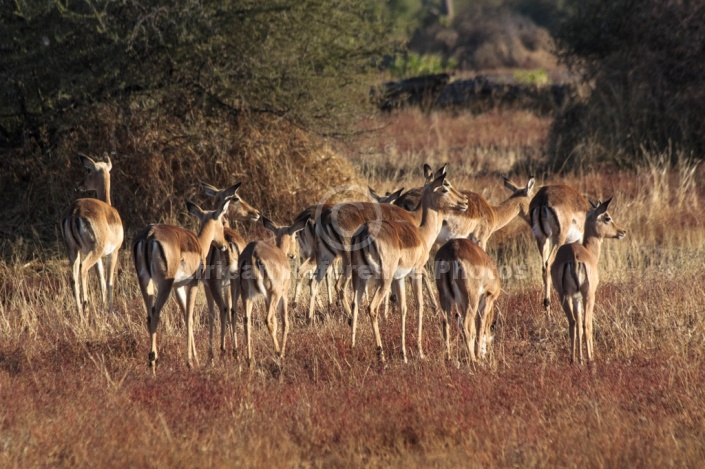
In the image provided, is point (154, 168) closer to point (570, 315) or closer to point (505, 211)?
point (505, 211)

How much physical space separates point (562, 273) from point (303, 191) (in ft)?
21.5

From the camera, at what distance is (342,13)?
14.3 meters

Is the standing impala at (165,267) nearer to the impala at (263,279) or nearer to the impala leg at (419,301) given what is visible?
the impala at (263,279)

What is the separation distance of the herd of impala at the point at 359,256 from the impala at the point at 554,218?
0.01 m

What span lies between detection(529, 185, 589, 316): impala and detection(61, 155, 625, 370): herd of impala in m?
0.01

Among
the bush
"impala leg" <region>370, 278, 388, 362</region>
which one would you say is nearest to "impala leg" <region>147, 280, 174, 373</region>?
"impala leg" <region>370, 278, 388, 362</region>

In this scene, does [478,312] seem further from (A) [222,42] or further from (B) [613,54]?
(B) [613,54]

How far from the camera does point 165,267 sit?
7906 millimetres

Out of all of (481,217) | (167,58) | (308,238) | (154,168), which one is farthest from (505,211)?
(167,58)

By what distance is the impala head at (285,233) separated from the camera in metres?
8.96

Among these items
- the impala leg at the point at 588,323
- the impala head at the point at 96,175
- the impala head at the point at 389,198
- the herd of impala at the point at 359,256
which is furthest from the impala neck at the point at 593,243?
the impala head at the point at 96,175

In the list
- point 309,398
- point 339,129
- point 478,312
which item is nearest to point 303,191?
point 339,129

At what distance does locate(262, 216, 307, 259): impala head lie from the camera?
896 cm

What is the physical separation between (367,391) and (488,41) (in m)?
35.9
